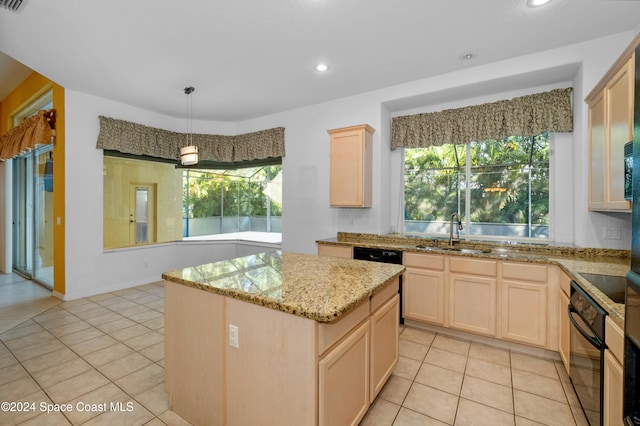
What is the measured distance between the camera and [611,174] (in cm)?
220

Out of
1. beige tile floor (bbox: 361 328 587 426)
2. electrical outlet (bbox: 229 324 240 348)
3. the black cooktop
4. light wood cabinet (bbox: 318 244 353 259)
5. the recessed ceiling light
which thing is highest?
the recessed ceiling light

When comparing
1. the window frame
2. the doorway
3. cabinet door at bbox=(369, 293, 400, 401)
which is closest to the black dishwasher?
the window frame

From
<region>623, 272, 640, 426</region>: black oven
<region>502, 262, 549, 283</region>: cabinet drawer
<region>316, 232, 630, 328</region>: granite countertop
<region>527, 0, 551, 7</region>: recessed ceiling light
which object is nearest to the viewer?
<region>623, 272, 640, 426</region>: black oven

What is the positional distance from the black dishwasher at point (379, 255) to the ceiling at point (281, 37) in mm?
2060

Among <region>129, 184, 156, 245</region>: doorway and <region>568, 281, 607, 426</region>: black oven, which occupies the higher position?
<region>129, 184, 156, 245</region>: doorway

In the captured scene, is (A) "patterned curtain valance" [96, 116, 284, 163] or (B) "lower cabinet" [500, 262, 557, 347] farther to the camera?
(A) "patterned curtain valance" [96, 116, 284, 163]

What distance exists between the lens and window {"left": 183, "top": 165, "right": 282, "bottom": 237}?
5547 mm

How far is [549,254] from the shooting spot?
9.13 feet

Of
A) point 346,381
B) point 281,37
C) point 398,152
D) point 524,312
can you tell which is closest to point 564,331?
point 524,312

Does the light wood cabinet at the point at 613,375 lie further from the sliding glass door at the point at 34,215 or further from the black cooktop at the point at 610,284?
the sliding glass door at the point at 34,215

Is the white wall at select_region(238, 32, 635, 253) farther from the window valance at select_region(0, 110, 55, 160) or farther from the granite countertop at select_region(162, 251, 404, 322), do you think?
the window valance at select_region(0, 110, 55, 160)

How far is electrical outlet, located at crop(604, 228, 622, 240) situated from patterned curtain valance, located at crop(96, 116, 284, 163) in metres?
4.00

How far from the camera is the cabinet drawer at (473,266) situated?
2754mm

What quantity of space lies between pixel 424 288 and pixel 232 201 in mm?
4325
